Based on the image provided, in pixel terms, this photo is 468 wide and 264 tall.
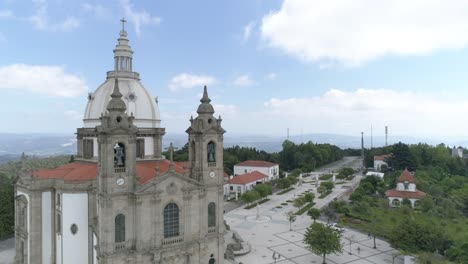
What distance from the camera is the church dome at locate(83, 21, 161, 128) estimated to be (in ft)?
120

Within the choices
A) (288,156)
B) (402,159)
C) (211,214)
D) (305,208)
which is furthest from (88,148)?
(288,156)

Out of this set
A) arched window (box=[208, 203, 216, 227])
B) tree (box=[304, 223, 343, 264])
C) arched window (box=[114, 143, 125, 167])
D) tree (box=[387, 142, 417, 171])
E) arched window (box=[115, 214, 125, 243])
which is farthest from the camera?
tree (box=[387, 142, 417, 171])

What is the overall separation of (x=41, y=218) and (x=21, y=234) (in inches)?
162

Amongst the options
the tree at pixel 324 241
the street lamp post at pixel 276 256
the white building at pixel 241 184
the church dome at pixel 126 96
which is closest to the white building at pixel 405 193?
the white building at pixel 241 184

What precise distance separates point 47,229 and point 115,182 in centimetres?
1022

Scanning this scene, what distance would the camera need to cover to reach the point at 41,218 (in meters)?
31.5

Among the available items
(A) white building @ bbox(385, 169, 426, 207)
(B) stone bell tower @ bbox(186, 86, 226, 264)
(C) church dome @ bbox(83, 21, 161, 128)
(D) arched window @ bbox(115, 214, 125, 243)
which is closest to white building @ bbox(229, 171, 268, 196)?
(A) white building @ bbox(385, 169, 426, 207)

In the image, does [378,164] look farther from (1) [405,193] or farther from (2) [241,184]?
(2) [241,184]

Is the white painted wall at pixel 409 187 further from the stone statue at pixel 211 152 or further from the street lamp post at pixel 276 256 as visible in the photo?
the stone statue at pixel 211 152

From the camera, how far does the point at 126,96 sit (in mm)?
36656

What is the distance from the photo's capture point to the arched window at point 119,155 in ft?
90.2

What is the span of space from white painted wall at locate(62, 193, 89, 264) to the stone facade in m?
0.08

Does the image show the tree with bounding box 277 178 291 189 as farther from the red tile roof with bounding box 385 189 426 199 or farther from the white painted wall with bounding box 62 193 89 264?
the white painted wall with bounding box 62 193 89 264

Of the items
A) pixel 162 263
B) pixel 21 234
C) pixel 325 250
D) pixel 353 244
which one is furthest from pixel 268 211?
pixel 21 234
